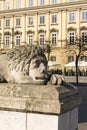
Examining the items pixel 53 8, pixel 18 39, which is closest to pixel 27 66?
pixel 53 8

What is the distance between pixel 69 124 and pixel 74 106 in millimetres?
241

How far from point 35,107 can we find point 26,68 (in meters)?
0.61

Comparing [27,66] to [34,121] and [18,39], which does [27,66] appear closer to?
[34,121]

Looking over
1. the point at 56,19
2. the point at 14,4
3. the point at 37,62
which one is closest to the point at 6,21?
the point at 14,4

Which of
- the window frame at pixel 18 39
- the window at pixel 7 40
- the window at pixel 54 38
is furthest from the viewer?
the window at pixel 7 40

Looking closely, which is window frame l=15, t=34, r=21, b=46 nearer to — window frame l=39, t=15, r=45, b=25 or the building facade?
the building facade

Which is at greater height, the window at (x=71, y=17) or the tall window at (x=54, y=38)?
the window at (x=71, y=17)

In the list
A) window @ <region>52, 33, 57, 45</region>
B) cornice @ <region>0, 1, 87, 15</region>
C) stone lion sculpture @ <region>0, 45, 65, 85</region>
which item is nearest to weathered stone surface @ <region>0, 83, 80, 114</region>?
stone lion sculpture @ <region>0, 45, 65, 85</region>

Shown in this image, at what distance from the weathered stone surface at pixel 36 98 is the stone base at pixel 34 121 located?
0.23 ft

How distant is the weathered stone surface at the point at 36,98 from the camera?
3604 millimetres

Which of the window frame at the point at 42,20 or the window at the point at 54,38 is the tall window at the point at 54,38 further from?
the window frame at the point at 42,20

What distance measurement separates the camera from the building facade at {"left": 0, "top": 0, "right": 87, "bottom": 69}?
5609cm

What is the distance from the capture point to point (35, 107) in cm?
370

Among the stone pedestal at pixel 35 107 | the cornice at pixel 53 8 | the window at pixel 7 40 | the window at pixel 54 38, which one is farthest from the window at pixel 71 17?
the stone pedestal at pixel 35 107
